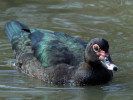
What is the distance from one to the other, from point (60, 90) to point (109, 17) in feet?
21.1

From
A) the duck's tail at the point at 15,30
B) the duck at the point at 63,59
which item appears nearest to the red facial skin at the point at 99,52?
the duck at the point at 63,59

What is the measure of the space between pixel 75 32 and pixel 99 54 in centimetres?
448

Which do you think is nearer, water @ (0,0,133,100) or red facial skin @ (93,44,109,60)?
water @ (0,0,133,100)

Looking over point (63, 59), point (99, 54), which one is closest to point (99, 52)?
point (99, 54)

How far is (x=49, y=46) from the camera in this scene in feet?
34.2

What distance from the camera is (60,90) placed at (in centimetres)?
938

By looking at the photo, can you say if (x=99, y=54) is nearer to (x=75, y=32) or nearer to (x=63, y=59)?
(x=63, y=59)

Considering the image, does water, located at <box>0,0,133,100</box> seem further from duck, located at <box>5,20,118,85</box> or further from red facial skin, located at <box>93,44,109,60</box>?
red facial skin, located at <box>93,44,109,60</box>

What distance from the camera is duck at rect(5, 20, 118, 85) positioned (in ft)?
31.0

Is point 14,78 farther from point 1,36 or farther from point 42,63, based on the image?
point 1,36

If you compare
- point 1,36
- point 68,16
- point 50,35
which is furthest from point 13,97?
point 68,16

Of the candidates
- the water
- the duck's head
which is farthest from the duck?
the water

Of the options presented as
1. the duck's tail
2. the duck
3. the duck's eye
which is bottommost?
the duck

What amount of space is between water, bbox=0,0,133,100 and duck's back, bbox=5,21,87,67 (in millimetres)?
570
